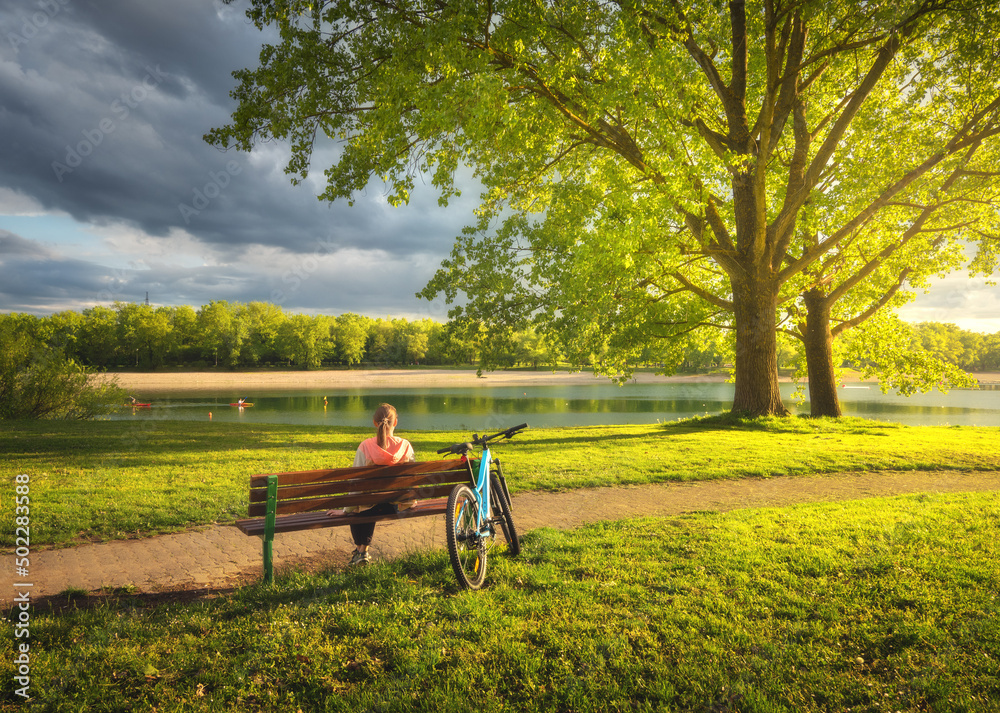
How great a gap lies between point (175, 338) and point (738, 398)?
84.0m

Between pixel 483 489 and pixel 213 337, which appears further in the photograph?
pixel 213 337

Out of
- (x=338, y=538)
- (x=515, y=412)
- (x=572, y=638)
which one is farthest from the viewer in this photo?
(x=515, y=412)

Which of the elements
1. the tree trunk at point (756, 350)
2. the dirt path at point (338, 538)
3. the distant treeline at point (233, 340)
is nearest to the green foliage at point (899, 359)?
the tree trunk at point (756, 350)

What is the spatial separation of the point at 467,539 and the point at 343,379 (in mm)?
74105

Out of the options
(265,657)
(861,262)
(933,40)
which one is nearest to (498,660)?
(265,657)

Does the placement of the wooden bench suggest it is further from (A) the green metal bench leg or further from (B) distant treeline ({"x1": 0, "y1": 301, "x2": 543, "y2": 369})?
(B) distant treeline ({"x1": 0, "y1": 301, "x2": 543, "y2": 369})

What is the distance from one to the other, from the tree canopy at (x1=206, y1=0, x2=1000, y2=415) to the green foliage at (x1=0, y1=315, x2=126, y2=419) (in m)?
11.8

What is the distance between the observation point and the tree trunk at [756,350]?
1520cm

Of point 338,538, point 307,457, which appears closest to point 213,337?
point 307,457

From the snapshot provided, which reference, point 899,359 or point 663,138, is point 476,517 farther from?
point 899,359

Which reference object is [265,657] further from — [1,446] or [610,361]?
[610,361]

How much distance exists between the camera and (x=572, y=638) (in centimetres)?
336

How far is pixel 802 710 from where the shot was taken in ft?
8.86

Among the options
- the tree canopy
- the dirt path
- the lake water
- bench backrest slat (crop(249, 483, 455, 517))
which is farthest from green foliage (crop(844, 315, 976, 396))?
bench backrest slat (crop(249, 483, 455, 517))
